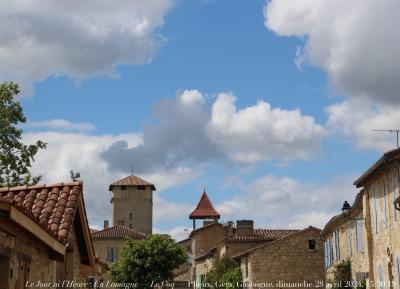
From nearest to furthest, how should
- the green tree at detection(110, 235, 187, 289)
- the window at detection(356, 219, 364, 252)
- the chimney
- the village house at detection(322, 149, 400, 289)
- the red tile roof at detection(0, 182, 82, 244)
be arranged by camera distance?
the red tile roof at detection(0, 182, 82, 244) → the village house at detection(322, 149, 400, 289) → the window at detection(356, 219, 364, 252) → the chimney → the green tree at detection(110, 235, 187, 289)

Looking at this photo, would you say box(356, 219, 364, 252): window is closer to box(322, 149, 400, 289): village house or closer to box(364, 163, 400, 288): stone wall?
box(322, 149, 400, 289): village house

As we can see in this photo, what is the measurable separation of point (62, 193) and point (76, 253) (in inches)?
129

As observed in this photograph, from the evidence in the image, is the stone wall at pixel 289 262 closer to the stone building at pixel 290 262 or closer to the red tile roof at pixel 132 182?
the stone building at pixel 290 262

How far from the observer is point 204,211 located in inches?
3260

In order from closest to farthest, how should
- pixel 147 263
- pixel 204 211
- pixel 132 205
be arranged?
pixel 147 263 → pixel 204 211 → pixel 132 205

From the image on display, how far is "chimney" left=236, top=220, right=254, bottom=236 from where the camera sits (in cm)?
5581

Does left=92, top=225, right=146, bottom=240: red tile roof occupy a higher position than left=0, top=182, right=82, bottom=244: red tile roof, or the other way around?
left=92, top=225, right=146, bottom=240: red tile roof

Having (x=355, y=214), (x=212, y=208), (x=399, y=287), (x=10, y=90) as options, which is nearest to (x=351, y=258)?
(x=355, y=214)

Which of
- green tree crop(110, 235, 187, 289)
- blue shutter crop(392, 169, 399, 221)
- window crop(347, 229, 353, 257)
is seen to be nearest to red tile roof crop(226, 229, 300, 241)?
green tree crop(110, 235, 187, 289)

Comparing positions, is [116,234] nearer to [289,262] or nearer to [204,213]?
[204,213]

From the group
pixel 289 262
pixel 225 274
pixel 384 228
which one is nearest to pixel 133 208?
pixel 225 274

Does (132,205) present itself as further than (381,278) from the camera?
Yes

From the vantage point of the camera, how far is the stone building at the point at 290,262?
45.9 m

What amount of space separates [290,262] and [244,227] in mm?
10492
